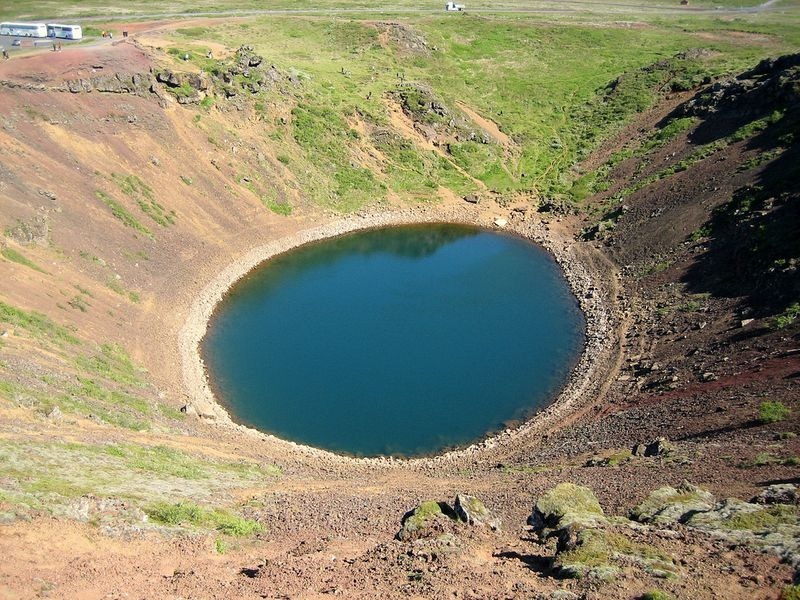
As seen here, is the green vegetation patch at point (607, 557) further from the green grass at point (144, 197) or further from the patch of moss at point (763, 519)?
the green grass at point (144, 197)

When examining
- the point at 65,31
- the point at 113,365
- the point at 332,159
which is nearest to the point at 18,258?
the point at 113,365

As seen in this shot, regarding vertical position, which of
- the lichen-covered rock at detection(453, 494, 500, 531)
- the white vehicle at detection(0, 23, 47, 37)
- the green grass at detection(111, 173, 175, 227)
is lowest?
the lichen-covered rock at detection(453, 494, 500, 531)

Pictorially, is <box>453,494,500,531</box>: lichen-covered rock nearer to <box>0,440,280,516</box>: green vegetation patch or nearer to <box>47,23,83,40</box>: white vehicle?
<box>0,440,280,516</box>: green vegetation patch

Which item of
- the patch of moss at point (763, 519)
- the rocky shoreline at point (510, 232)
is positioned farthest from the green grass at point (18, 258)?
the patch of moss at point (763, 519)

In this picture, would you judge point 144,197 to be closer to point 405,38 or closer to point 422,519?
point 422,519

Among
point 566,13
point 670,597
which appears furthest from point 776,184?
point 566,13

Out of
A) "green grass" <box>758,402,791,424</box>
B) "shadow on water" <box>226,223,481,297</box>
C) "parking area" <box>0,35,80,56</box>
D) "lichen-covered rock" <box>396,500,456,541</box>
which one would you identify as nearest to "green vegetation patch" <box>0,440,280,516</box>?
"lichen-covered rock" <box>396,500,456,541</box>
